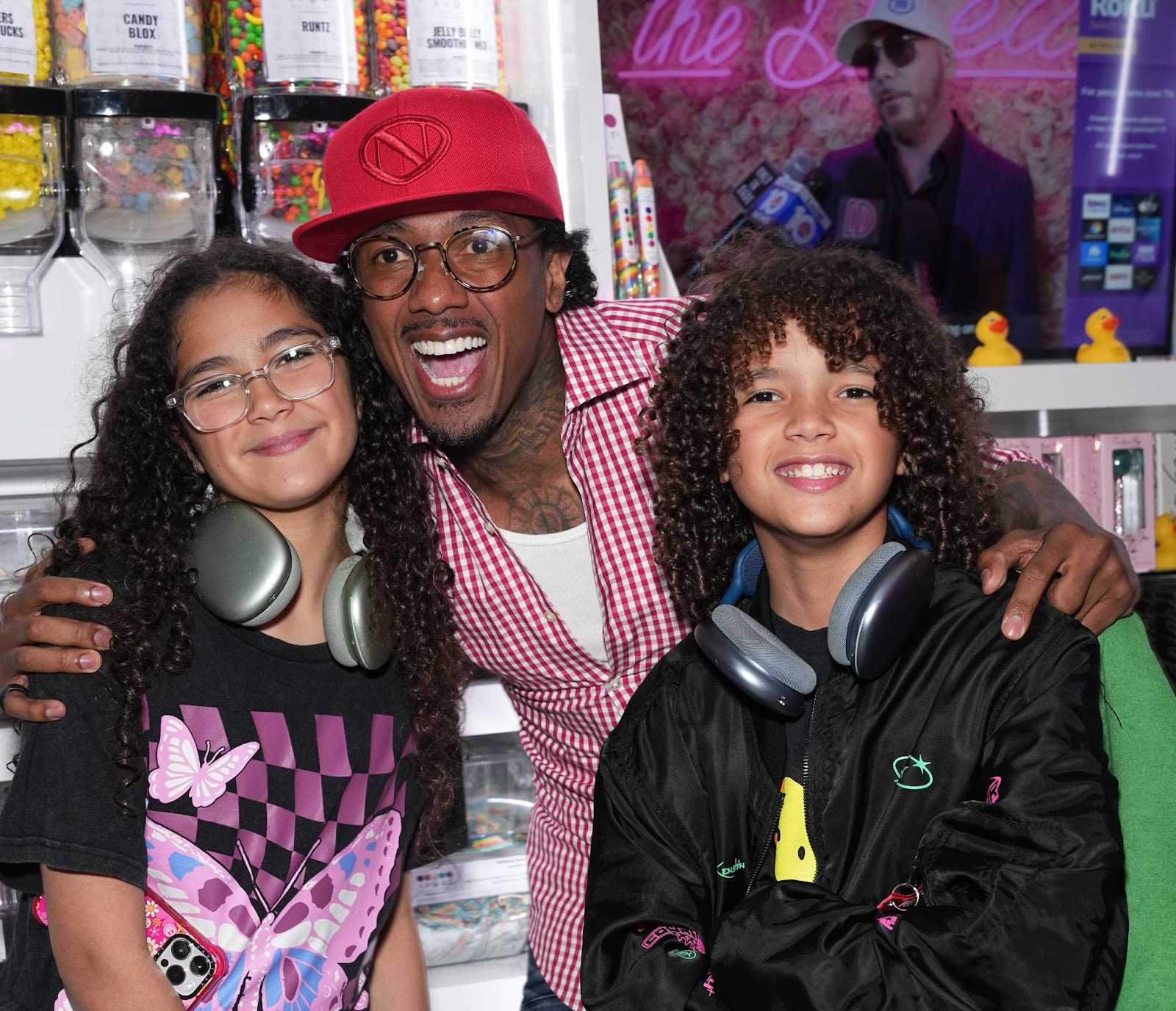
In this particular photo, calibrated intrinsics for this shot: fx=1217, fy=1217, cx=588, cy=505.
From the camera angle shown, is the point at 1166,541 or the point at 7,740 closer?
the point at 7,740

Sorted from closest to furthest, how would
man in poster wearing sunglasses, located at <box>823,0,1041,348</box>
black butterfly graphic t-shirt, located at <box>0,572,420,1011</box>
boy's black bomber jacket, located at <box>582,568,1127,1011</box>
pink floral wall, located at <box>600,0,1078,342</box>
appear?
1. boy's black bomber jacket, located at <box>582,568,1127,1011</box>
2. black butterfly graphic t-shirt, located at <box>0,572,420,1011</box>
3. pink floral wall, located at <box>600,0,1078,342</box>
4. man in poster wearing sunglasses, located at <box>823,0,1041,348</box>

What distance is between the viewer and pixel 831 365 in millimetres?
1244

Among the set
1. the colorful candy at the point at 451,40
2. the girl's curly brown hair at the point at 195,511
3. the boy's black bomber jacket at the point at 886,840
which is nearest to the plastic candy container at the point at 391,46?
the colorful candy at the point at 451,40

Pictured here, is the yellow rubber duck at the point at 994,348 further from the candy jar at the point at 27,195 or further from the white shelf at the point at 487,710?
the candy jar at the point at 27,195

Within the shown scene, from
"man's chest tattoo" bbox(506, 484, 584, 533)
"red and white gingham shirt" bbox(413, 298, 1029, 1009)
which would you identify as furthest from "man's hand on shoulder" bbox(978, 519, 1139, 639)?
"man's chest tattoo" bbox(506, 484, 584, 533)

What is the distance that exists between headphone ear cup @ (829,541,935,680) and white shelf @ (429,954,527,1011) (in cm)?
120

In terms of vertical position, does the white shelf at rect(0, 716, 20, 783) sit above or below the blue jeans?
above

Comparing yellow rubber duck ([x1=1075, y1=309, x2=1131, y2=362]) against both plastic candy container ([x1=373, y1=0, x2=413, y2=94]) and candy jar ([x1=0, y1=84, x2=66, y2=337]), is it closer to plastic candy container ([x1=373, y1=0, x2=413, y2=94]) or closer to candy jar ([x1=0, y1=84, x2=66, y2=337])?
plastic candy container ([x1=373, y1=0, x2=413, y2=94])

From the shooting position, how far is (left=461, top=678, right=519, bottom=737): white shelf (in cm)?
181

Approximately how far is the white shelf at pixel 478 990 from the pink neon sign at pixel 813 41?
1.97 m

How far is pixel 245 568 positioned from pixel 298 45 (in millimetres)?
810

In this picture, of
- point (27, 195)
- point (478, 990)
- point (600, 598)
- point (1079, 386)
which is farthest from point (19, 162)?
point (1079, 386)

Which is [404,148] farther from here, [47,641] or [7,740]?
[7,740]

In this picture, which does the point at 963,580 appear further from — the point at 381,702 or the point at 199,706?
the point at 199,706
